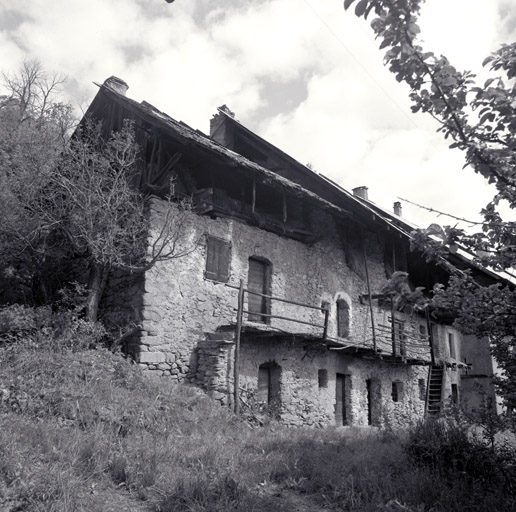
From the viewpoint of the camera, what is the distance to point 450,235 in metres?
4.30

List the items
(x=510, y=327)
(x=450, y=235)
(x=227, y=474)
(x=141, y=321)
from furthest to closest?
(x=141, y=321) < (x=227, y=474) < (x=510, y=327) < (x=450, y=235)

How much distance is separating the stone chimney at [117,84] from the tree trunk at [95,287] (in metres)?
5.38

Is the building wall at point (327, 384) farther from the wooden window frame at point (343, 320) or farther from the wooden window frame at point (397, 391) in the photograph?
the wooden window frame at point (343, 320)

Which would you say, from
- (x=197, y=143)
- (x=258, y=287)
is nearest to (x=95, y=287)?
(x=197, y=143)

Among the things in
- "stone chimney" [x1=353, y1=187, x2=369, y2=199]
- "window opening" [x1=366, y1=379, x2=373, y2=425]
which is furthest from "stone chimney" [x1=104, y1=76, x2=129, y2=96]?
"stone chimney" [x1=353, y1=187, x2=369, y2=199]

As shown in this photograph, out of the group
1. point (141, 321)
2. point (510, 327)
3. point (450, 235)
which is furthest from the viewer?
point (141, 321)

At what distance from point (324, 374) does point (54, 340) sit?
7.12 m

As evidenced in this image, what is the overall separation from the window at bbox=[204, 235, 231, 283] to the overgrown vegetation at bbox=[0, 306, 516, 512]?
305 centimetres

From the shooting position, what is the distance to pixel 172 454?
6184 mm

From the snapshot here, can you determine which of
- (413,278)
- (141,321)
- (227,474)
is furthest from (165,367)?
(413,278)

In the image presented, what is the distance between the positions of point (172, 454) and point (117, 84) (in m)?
10.7

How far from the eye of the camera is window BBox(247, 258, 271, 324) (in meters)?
12.7

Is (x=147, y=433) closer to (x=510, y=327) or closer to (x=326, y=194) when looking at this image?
(x=510, y=327)

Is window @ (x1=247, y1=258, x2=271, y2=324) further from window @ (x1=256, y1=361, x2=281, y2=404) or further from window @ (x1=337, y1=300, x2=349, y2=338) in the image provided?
window @ (x1=337, y1=300, x2=349, y2=338)
